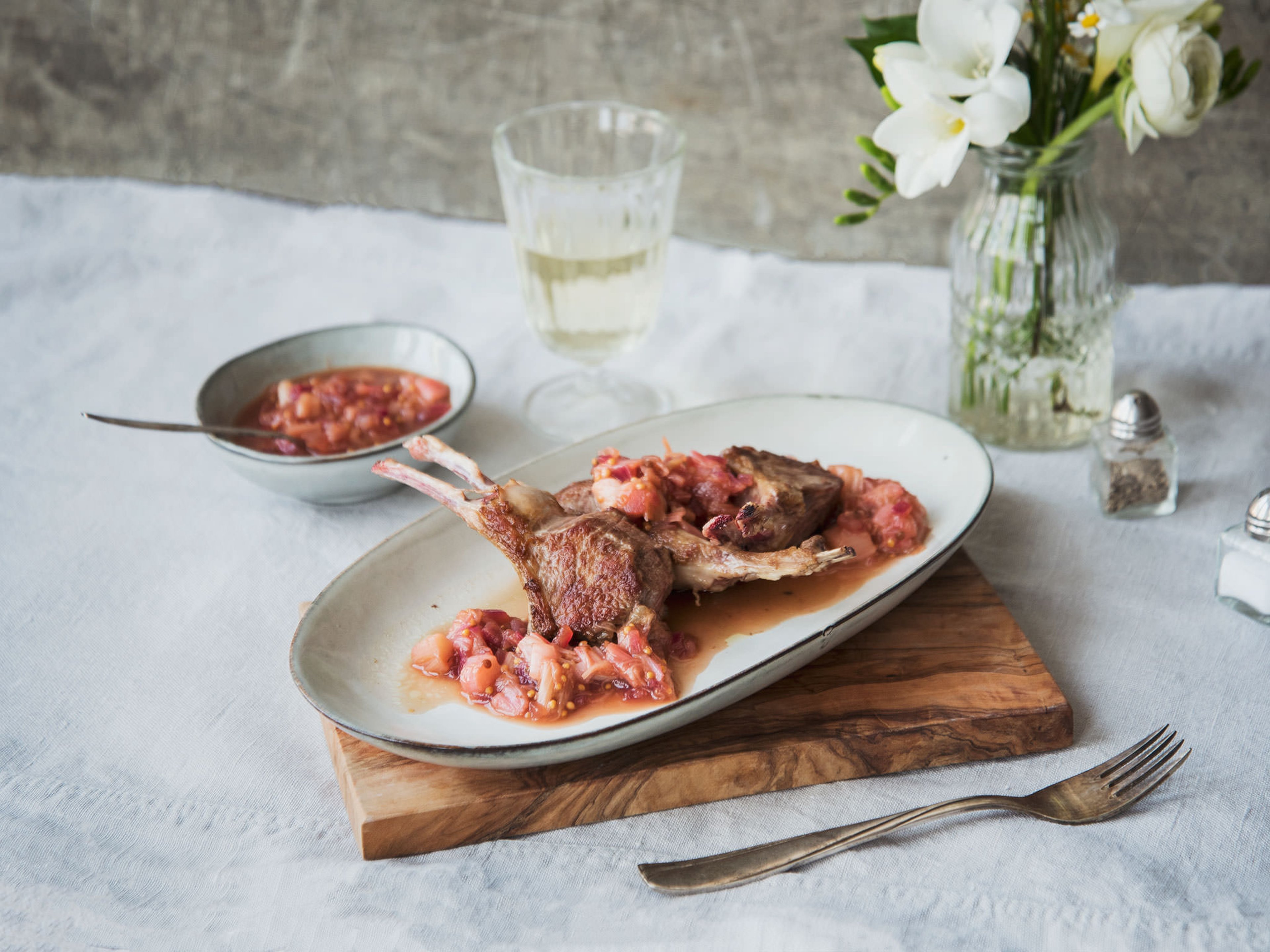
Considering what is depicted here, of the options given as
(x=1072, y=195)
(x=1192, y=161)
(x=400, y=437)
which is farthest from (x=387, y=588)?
(x=1192, y=161)

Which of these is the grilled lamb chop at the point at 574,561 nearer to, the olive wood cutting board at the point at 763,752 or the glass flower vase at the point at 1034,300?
the olive wood cutting board at the point at 763,752

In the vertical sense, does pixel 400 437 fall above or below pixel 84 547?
above

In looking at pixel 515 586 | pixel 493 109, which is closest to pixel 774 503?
pixel 515 586

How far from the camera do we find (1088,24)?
7.61 feet

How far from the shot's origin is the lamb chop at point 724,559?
2.12 metres

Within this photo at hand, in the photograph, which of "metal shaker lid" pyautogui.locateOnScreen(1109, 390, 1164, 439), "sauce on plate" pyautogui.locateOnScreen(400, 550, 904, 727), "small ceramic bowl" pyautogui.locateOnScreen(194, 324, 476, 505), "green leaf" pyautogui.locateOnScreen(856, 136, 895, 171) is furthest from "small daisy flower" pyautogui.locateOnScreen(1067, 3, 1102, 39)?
"small ceramic bowl" pyautogui.locateOnScreen(194, 324, 476, 505)

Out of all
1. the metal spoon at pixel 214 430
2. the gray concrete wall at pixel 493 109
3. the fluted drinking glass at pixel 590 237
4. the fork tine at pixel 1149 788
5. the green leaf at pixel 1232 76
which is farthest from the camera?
the gray concrete wall at pixel 493 109

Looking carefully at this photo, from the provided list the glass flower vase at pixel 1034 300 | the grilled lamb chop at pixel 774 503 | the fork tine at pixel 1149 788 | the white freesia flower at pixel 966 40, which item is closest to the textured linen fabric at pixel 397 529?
the fork tine at pixel 1149 788

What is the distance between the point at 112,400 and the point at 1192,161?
333 centimetres

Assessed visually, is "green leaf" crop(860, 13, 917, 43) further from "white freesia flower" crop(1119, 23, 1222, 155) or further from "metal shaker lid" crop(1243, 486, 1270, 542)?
"metal shaker lid" crop(1243, 486, 1270, 542)

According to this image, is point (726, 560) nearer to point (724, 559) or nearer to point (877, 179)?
point (724, 559)

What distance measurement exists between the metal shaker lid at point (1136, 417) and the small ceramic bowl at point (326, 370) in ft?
5.02

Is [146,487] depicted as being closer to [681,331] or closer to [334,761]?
[334,761]

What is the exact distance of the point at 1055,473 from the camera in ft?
9.42
